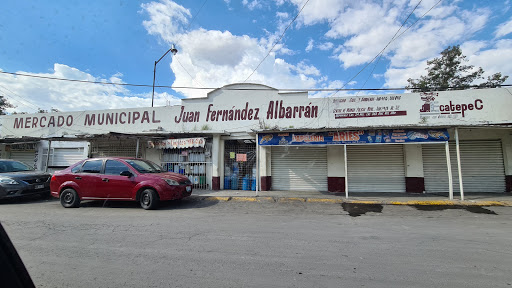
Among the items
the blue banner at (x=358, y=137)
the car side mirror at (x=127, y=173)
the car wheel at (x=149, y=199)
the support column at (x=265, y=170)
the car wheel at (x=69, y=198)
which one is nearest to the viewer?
the car wheel at (x=149, y=199)

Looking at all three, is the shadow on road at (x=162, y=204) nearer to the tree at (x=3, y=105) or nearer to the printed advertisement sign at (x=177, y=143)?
the printed advertisement sign at (x=177, y=143)

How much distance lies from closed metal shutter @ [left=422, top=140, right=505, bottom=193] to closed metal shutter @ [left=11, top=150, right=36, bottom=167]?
21445mm

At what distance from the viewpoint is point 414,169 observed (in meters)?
11.4

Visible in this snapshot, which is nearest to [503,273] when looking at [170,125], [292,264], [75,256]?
[292,264]

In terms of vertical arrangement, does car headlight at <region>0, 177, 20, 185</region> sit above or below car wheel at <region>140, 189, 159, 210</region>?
above

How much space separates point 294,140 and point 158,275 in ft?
25.9

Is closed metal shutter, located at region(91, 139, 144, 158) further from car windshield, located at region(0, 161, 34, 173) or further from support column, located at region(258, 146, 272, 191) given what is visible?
support column, located at region(258, 146, 272, 191)

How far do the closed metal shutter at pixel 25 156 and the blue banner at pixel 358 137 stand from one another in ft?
47.4

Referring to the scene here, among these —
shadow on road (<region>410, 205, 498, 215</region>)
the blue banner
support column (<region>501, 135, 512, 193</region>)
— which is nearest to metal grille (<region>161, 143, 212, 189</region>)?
the blue banner

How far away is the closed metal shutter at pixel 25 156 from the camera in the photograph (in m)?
15.4

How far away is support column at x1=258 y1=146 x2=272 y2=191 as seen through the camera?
12.1 m

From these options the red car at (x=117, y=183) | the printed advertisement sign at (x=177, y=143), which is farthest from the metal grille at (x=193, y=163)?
the red car at (x=117, y=183)

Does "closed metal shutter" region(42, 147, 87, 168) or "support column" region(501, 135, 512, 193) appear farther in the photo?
"closed metal shutter" region(42, 147, 87, 168)

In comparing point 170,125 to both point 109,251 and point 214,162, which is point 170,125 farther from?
point 109,251
